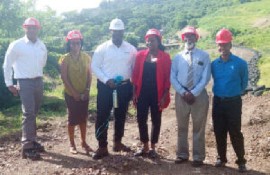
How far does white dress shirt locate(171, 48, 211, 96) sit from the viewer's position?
604cm

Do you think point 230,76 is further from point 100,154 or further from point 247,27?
point 247,27

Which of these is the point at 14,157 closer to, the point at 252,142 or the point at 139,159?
the point at 139,159

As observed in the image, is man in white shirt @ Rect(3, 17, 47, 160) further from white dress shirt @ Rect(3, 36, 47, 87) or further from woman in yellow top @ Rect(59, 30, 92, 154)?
woman in yellow top @ Rect(59, 30, 92, 154)

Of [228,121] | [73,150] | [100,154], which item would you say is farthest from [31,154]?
[228,121]

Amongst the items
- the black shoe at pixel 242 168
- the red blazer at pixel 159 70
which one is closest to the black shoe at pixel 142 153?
the red blazer at pixel 159 70

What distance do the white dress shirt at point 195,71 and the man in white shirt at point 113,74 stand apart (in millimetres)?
801

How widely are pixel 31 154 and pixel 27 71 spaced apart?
137 cm

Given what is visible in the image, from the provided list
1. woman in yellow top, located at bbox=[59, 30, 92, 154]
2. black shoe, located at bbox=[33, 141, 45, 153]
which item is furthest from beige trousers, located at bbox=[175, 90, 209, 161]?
→ black shoe, located at bbox=[33, 141, 45, 153]

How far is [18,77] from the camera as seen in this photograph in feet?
22.2

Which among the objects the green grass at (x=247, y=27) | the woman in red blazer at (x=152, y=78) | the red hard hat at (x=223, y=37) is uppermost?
the red hard hat at (x=223, y=37)

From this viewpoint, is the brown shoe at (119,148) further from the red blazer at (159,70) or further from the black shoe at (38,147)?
the black shoe at (38,147)

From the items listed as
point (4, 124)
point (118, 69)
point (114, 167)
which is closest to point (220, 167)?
point (114, 167)

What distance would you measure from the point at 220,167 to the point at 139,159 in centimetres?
127

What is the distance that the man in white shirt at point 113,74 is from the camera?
6.39m
